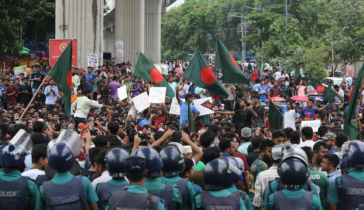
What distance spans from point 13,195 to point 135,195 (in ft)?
4.13

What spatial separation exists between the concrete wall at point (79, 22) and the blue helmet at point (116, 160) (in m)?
21.7

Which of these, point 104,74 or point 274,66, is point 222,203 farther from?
point 274,66

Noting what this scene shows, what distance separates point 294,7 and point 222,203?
40.6m

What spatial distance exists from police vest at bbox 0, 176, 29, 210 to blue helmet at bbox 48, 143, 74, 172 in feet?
1.23

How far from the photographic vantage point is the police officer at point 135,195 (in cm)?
491

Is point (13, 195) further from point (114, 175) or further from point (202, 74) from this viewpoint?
point (202, 74)

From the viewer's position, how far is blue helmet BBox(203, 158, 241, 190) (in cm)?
529

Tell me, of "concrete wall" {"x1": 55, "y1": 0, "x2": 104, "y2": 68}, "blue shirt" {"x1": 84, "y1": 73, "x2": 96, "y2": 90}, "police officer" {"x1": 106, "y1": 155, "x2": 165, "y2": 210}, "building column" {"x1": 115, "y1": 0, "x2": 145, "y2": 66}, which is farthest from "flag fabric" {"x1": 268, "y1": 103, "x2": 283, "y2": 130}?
"building column" {"x1": 115, "y1": 0, "x2": 145, "y2": 66}

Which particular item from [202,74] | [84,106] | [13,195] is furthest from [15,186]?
[84,106]

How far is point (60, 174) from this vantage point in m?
5.41

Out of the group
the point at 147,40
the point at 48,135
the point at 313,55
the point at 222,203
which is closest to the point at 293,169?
the point at 222,203

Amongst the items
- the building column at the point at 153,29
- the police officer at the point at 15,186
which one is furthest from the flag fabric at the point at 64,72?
the building column at the point at 153,29

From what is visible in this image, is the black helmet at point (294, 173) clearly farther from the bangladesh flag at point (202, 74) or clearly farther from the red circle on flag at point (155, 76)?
the red circle on flag at point (155, 76)

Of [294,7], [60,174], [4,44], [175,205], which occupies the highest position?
[294,7]
